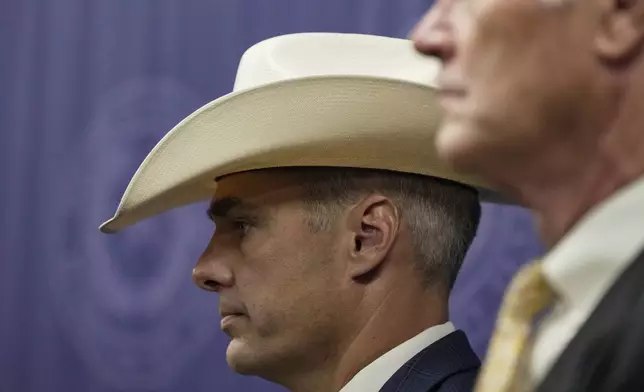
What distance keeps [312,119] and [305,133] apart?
0.02 meters

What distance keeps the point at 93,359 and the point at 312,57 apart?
0.98m

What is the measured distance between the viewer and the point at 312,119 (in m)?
1.18

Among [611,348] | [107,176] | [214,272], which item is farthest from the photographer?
[107,176]

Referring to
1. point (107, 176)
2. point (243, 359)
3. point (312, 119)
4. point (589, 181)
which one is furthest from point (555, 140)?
point (107, 176)

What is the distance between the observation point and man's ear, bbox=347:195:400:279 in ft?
4.03

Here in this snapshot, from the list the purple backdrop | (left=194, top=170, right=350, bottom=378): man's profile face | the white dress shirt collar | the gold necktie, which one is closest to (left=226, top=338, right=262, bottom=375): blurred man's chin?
(left=194, top=170, right=350, bottom=378): man's profile face

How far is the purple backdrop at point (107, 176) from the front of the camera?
6.13 ft

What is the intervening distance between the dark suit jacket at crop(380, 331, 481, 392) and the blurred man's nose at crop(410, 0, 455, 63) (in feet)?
2.14

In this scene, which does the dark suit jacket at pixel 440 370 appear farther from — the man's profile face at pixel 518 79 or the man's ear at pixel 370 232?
the man's profile face at pixel 518 79

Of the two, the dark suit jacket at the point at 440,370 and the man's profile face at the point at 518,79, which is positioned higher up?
the man's profile face at the point at 518,79

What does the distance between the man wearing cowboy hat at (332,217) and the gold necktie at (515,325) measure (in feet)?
2.07

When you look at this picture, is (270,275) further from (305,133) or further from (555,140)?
(555,140)

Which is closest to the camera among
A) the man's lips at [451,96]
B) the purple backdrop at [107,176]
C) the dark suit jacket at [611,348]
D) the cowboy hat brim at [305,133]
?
Answer: the dark suit jacket at [611,348]

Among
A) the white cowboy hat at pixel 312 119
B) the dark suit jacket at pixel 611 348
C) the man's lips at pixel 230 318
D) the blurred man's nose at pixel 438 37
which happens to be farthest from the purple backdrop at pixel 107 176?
the dark suit jacket at pixel 611 348
